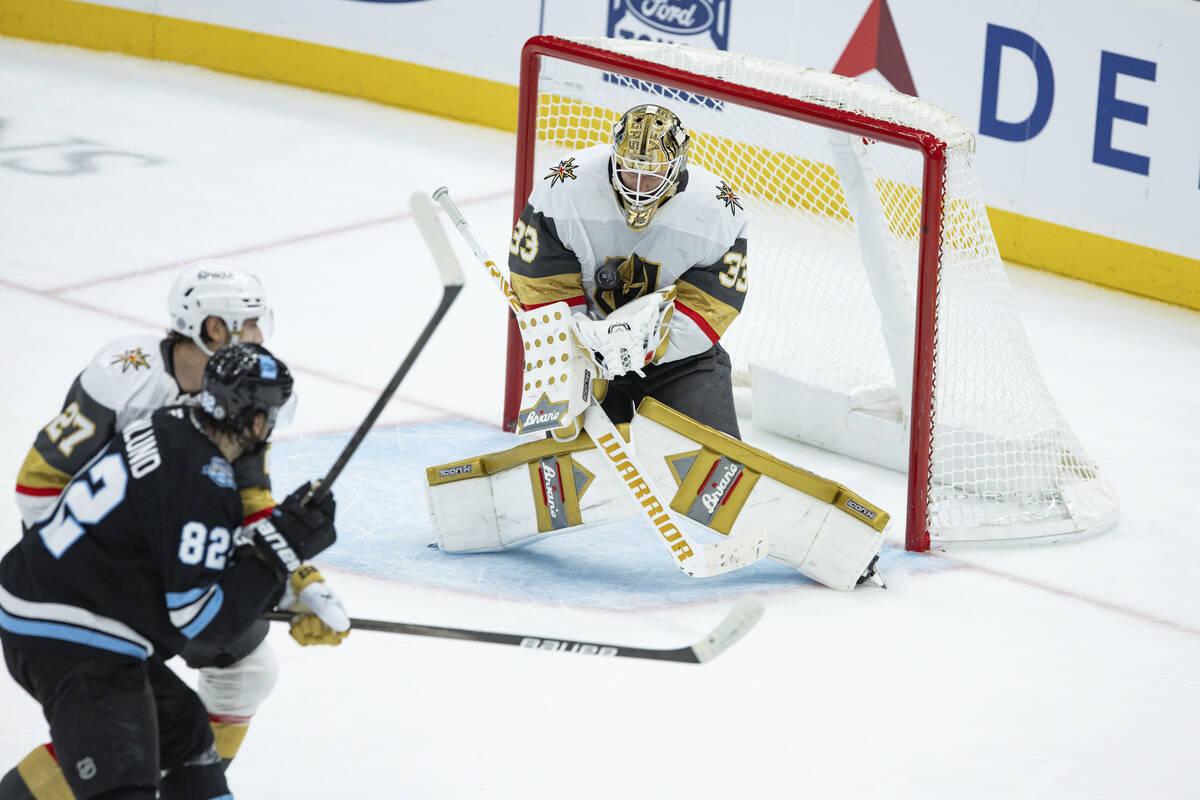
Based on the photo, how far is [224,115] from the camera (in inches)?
312

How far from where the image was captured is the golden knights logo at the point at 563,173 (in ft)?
13.1

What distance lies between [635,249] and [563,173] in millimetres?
245

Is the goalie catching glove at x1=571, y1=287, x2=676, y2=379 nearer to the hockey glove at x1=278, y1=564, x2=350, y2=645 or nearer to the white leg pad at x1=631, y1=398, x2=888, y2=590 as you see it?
the white leg pad at x1=631, y1=398, x2=888, y2=590

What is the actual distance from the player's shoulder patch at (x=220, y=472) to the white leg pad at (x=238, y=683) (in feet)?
1.59

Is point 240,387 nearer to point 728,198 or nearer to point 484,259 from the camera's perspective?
point 484,259

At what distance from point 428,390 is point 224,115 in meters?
3.18

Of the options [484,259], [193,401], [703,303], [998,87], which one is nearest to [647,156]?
[703,303]

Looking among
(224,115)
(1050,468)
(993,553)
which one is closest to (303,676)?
(993,553)

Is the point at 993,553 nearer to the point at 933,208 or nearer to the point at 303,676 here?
the point at 933,208

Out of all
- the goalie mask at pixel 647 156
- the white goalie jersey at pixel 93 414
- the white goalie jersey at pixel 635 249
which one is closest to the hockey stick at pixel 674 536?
the white goalie jersey at pixel 635 249

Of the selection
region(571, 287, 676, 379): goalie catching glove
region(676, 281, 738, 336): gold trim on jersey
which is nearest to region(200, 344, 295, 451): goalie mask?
region(571, 287, 676, 379): goalie catching glove

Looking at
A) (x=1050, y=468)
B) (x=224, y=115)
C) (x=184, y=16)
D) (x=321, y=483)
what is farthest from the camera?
(x=184, y=16)

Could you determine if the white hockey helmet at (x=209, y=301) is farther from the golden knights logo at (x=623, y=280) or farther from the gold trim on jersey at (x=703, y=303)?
the gold trim on jersey at (x=703, y=303)

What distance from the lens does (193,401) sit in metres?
2.56
